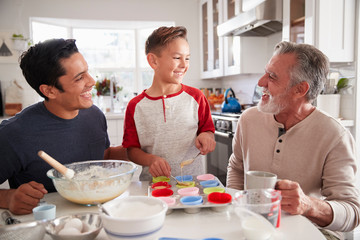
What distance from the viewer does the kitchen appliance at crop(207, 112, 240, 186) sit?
286cm

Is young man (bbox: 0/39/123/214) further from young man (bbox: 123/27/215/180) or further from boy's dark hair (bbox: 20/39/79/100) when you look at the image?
young man (bbox: 123/27/215/180)

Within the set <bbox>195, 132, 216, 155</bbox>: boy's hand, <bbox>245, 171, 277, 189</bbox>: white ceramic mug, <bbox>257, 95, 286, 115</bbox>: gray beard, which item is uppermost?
<bbox>257, 95, 286, 115</bbox>: gray beard

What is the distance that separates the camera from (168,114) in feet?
4.75

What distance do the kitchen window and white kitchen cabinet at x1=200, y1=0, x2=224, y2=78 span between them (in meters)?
0.53

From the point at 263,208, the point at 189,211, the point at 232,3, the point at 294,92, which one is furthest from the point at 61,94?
the point at 232,3

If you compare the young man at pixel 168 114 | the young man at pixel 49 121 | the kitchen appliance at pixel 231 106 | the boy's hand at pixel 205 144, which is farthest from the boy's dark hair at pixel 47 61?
the kitchen appliance at pixel 231 106

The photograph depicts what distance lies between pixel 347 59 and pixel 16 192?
7.50ft

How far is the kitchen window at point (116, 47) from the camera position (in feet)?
14.0

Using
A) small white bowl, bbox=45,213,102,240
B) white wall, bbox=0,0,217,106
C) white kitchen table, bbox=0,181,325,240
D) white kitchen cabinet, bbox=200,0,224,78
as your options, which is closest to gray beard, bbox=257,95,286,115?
white kitchen table, bbox=0,181,325,240

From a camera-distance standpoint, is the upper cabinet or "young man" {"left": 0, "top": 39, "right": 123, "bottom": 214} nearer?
"young man" {"left": 0, "top": 39, "right": 123, "bottom": 214}

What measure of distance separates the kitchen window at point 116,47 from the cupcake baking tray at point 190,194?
328 centimetres

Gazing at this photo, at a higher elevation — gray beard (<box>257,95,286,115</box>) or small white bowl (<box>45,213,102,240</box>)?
gray beard (<box>257,95,286,115</box>)

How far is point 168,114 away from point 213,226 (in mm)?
753

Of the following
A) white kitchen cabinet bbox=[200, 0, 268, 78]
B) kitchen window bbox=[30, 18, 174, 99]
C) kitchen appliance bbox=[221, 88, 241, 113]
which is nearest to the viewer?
kitchen appliance bbox=[221, 88, 241, 113]
